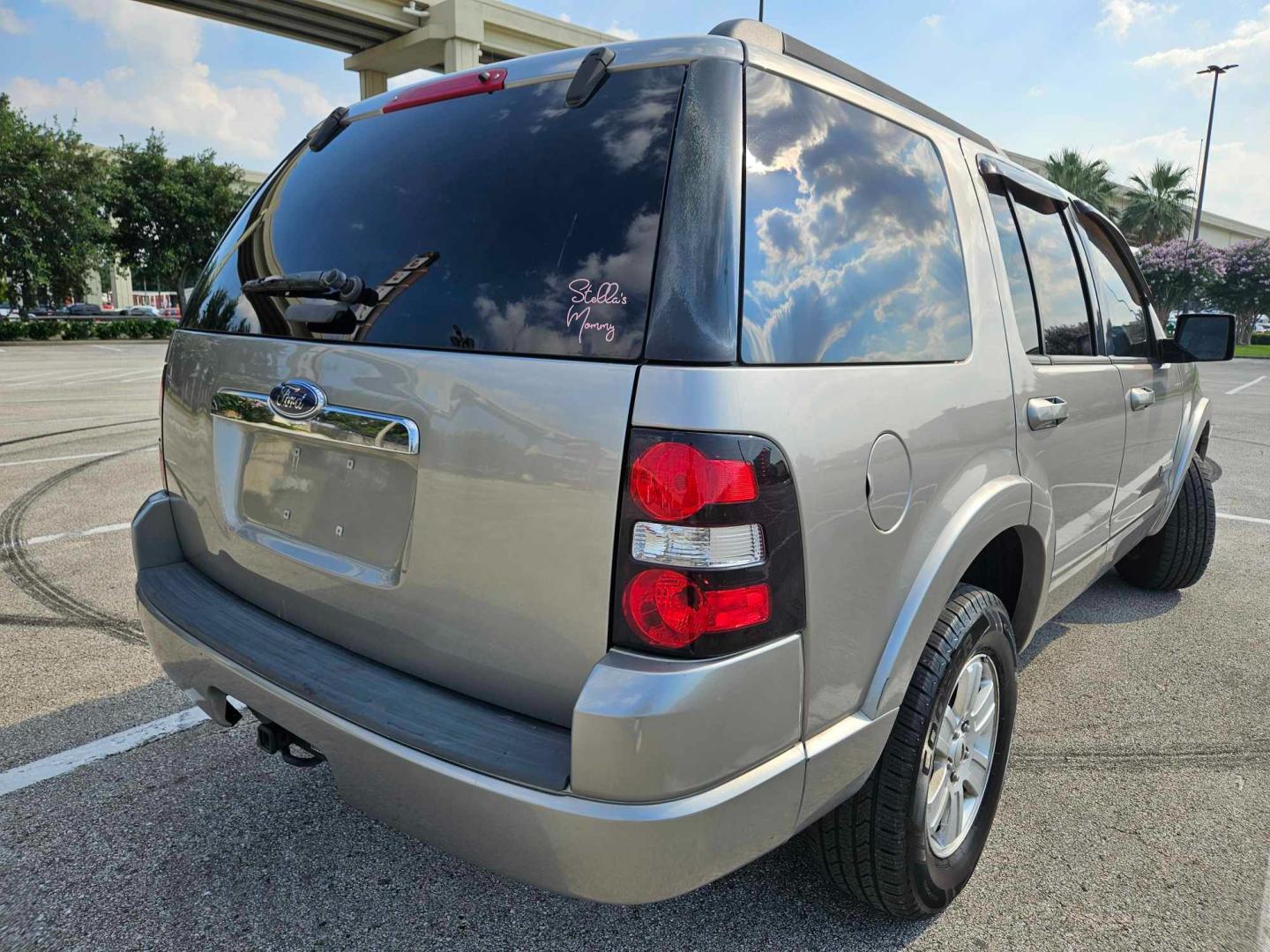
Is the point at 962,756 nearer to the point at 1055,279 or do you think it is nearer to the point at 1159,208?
the point at 1055,279

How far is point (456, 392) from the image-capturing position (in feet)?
5.50

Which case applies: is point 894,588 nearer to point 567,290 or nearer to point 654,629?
point 654,629

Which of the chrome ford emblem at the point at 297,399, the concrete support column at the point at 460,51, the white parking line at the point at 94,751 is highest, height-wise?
the concrete support column at the point at 460,51

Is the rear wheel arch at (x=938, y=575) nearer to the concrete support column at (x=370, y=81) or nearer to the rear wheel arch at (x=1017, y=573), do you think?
the rear wheel arch at (x=1017, y=573)

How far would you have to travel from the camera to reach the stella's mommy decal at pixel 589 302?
1586mm

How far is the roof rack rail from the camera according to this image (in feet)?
6.02

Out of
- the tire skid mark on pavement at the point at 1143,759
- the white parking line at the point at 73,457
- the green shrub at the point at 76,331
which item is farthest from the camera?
the green shrub at the point at 76,331

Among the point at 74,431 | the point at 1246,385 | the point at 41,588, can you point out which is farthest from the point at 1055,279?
the point at 1246,385

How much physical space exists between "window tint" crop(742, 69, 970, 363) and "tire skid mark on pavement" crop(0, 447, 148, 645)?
323 cm

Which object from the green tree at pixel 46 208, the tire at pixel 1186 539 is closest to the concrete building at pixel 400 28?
the green tree at pixel 46 208

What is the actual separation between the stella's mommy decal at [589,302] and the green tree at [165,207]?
3855 cm

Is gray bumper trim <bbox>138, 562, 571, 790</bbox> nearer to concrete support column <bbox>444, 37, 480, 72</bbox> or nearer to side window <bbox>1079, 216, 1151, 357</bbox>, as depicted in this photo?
side window <bbox>1079, 216, 1151, 357</bbox>

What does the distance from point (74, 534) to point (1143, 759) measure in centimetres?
549

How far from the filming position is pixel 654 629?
1502mm
